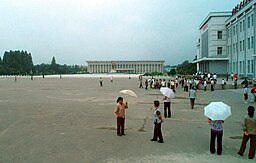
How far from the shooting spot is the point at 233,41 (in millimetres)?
51219

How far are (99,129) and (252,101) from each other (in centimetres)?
1283

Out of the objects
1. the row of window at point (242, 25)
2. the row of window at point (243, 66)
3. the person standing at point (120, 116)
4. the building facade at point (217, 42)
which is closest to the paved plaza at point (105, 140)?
the person standing at point (120, 116)

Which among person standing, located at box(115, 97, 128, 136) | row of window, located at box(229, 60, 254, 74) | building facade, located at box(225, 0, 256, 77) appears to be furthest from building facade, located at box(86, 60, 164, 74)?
person standing, located at box(115, 97, 128, 136)

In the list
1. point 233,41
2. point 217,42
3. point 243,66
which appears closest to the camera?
point 243,66

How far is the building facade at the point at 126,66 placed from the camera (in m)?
146

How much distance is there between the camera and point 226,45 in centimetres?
5666

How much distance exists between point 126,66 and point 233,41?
328ft

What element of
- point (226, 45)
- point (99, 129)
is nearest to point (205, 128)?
point (99, 129)

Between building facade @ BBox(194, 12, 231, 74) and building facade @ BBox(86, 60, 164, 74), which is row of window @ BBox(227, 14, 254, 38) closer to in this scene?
building facade @ BBox(194, 12, 231, 74)

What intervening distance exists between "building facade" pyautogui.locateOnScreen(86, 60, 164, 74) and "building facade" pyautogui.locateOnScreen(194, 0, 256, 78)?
285 ft

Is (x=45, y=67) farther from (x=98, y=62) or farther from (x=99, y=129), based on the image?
(x=99, y=129)

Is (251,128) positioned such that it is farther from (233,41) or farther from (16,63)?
(16,63)

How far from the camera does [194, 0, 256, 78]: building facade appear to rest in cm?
4097

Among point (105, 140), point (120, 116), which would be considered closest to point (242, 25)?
point (120, 116)
